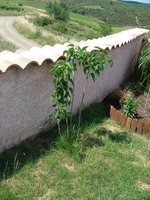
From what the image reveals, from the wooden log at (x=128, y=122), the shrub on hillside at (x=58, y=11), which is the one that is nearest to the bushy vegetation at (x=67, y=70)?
the wooden log at (x=128, y=122)

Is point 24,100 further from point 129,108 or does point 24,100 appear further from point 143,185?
point 129,108

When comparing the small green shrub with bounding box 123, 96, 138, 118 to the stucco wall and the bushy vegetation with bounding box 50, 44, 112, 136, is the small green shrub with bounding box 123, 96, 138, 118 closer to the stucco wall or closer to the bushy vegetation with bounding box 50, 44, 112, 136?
the stucco wall

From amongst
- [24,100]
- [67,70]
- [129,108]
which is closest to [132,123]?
[129,108]

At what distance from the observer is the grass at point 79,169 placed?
4.18 meters

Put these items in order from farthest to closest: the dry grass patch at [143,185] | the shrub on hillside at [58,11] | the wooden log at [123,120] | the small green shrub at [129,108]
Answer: the shrub on hillside at [58,11] → the small green shrub at [129,108] → the wooden log at [123,120] → the dry grass patch at [143,185]

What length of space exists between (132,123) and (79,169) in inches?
79.1

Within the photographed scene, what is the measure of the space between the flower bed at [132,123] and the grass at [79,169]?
1.53 ft

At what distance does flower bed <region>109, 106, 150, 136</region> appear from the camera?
20.7ft

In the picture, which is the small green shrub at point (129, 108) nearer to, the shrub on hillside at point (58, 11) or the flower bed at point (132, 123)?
the flower bed at point (132, 123)

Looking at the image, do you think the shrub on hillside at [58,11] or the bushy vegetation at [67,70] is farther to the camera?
the shrub on hillside at [58,11]

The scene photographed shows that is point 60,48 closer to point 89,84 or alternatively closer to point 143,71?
point 89,84

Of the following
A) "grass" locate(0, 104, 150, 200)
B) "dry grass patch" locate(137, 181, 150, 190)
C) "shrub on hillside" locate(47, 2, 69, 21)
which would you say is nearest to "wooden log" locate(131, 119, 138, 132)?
"grass" locate(0, 104, 150, 200)

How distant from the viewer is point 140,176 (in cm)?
487

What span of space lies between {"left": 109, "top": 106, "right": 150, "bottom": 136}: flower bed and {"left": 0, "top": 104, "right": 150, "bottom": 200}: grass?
1.53 ft
